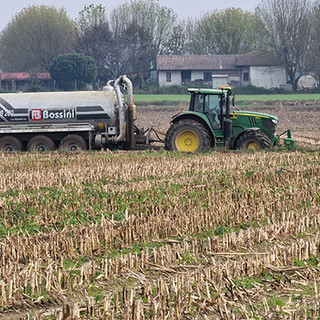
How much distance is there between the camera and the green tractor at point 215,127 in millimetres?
19406

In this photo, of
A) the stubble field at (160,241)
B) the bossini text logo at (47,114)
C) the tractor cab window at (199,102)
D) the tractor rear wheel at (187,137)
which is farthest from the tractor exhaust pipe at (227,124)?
the bossini text logo at (47,114)

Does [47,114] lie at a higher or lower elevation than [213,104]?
lower

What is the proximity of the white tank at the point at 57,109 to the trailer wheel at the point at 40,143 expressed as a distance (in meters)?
0.50

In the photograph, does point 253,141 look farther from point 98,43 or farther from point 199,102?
point 98,43

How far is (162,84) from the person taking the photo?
7619 cm

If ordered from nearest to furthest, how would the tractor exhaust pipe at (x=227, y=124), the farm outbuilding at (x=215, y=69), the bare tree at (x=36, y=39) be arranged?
the tractor exhaust pipe at (x=227, y=124) < the farm outbuilding at (x=215, y=69) < the bare tree at (x=36, y=39)

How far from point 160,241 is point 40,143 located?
1198 centimetres

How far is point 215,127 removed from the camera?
1956 centimetres

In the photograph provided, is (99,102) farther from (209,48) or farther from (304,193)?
(209,48)

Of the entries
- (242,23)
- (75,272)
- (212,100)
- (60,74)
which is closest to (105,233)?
(75,272)

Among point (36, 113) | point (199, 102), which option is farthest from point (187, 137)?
point (36, 113)

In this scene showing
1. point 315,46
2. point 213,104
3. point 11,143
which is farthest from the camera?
point 315,46

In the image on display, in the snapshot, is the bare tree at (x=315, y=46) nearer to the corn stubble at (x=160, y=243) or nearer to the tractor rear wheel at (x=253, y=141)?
the tractor rear wheel at (x=253, y=141)

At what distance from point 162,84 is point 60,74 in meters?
13.3
